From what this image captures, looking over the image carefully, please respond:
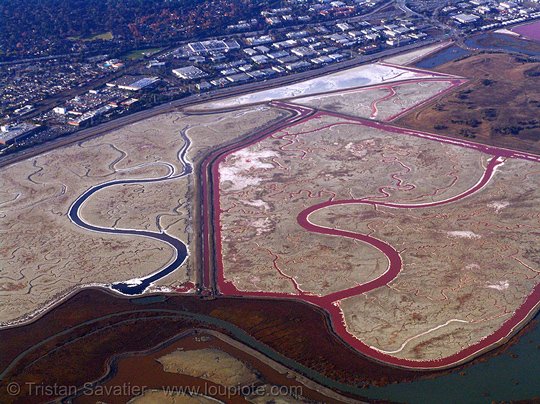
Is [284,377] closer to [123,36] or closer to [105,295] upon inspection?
[105,295]

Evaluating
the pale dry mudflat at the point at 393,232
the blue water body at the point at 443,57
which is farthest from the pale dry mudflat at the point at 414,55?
the pale dry mudflat at the point at 393,232

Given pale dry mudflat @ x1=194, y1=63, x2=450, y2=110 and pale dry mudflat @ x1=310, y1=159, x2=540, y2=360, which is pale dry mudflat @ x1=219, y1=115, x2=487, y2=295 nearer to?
pale dry mudflat @ x1=310, y1=159, x2=540, y2=360

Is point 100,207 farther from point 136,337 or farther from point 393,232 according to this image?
point 393,232

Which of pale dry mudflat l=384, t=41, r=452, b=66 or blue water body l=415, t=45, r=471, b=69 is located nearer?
blue water body l=415, t=45, r=471, b=69

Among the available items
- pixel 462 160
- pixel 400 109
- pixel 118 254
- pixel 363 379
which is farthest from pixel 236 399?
pixel 400 109

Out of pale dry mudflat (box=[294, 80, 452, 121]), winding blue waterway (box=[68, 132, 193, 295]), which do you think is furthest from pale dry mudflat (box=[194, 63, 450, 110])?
winding blue waterway (box=[68, 132, 193, 295])

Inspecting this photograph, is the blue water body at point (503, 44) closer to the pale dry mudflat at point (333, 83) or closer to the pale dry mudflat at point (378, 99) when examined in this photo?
the pale dry mudflat at point (333, 83)
